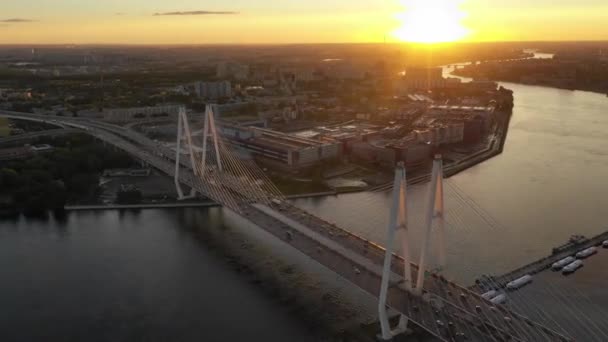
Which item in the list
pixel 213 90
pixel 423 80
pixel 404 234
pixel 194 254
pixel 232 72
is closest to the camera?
pixel 404 234

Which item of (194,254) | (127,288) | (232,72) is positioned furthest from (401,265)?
(232,72)

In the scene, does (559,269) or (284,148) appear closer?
(559,269)

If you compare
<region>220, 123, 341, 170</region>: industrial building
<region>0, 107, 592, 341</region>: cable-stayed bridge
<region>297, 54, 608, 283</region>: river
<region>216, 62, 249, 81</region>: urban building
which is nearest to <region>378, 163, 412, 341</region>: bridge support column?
<region>0, 107, 592, 341</region>: cable-stayed bridge

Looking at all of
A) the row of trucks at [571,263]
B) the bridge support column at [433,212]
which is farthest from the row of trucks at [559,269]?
the bridge support column at [433,212]

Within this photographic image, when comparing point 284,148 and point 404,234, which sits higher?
point 404,234

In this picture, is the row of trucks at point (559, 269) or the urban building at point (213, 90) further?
the urban building at point (213, 90)

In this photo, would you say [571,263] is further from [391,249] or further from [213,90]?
[213,90]

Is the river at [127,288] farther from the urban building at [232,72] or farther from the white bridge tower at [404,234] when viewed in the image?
the urban building at [232,72]
